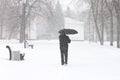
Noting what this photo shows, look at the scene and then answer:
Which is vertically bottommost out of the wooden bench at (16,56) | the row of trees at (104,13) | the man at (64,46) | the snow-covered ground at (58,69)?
the snow-covered ground at (58,69)

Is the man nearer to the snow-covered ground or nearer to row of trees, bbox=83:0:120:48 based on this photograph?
the snow-covered ground

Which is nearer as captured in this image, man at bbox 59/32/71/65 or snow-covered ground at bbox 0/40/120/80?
snow-covered ground at bbox 0/40/120/80

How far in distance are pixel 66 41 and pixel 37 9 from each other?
34.0 meters

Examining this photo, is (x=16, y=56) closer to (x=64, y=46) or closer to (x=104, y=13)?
(x=64, y=46)

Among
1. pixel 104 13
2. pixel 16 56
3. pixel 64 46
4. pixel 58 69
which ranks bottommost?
pixel 58 69

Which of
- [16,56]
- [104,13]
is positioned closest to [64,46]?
[16,56]

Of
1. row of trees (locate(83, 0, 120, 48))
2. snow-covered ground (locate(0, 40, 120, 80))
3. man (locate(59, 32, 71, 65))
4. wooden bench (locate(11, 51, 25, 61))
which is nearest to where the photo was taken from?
snow-covered ground (locate(0, 40, 120, 80))

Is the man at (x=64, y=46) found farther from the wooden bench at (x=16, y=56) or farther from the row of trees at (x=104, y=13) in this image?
the row of trees at (x=104, y=13)

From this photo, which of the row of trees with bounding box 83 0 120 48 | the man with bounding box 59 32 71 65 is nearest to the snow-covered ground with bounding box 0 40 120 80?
the man with bounding box 59 32 71 65

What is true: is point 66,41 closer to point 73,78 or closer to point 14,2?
point 73,78

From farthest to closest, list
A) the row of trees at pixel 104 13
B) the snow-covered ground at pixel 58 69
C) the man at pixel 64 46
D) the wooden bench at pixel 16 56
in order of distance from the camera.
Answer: the row of trees at pixel 104 13, the wooden bench at pixel 16 56, the man at pixel 64 46, the snow-covered ground at pixel 58 69

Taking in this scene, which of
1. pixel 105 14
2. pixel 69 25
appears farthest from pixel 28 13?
pixel 69 25

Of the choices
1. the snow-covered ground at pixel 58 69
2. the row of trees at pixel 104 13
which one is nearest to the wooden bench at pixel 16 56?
the snow-covered ground at pixel 58 69

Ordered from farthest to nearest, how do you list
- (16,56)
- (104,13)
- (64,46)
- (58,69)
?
(104,13), (16,56), (64,46), (58,69)
